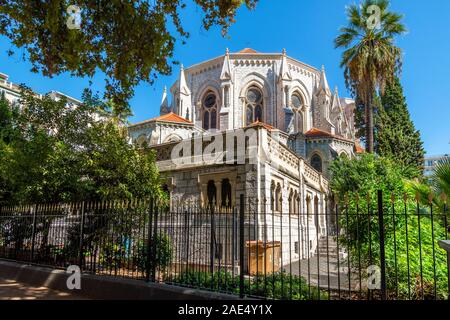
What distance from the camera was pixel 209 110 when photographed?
32469mm

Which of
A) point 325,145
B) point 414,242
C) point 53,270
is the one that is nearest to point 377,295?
point 414,242

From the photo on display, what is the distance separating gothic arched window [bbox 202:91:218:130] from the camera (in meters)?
32.2

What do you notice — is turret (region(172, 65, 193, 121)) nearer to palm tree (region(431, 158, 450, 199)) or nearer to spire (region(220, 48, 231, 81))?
spire (region(220, 48, 231, 81))

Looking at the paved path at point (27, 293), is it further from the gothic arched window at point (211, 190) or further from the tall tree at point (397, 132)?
the tall tree at point (397, 132)

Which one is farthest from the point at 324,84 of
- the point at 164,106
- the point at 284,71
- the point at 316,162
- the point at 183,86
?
the point at 164,106

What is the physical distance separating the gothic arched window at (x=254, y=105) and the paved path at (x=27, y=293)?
2559cm

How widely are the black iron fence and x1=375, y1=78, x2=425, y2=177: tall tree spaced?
21.1 metres

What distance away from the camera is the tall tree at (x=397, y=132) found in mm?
27422

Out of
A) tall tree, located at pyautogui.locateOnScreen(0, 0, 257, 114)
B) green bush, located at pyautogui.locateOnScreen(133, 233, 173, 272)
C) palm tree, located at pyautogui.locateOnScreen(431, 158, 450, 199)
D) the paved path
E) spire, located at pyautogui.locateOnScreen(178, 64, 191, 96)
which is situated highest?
spire, located at pyautogui.locateOnScreen(178, 64, 191, 96)

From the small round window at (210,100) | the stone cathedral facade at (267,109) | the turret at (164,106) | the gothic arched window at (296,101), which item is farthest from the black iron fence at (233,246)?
the turret at (164,106)

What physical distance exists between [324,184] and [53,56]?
17.3 meters

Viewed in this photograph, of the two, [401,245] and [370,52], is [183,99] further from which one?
[401,245]

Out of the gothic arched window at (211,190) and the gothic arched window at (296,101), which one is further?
the gothic arched window at (296,101)

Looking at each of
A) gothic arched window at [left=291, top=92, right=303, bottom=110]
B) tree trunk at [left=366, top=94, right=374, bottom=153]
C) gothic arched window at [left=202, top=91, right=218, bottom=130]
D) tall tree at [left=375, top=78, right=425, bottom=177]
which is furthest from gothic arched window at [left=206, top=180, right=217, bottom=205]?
gothic arched window at [left=291, top=92, right=303, bottom=110]
